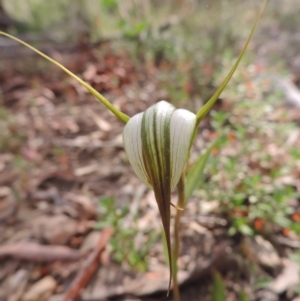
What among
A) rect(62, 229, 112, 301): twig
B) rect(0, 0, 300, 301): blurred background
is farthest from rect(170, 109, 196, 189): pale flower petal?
rect(62, 229, 112, 301): twig

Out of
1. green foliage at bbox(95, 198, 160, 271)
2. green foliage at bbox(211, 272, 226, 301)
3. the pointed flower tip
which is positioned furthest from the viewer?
green foliage at bbox(95, 198, 160, 271)

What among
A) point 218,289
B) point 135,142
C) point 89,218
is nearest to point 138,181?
point 89,218

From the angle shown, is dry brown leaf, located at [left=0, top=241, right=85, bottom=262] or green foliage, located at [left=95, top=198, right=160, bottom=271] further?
Result: dry brown leaf, located at [left=0, top=241, right=85, bottom=262]

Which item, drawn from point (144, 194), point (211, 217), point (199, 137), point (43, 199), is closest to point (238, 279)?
point (211, 217)

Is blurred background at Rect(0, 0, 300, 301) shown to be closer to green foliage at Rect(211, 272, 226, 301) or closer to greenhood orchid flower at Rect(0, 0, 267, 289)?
green foliage at Rect(211, 272, 226, 301)

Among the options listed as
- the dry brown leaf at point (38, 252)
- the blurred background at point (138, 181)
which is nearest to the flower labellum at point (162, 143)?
the blurred background at point (138, 181)

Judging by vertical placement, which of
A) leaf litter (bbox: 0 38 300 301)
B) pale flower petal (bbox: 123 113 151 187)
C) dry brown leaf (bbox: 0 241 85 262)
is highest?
pale flower petal (bbox: 123 113 151 187)

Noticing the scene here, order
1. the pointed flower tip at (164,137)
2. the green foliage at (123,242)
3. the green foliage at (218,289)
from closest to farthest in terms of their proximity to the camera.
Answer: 1. the pointed flower tip at (164,137)
2. the green foliage at (218,289)
3. the green foliage at (123,242)

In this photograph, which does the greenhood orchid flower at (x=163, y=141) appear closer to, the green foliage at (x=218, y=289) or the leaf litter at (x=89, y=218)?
the green foliage at (x=218, y=289)
